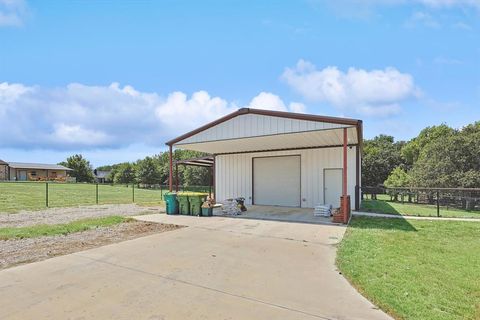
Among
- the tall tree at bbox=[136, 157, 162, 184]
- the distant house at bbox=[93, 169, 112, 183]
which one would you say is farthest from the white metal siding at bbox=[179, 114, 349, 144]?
the distant house at bbox=[93, 169, 112, 183]

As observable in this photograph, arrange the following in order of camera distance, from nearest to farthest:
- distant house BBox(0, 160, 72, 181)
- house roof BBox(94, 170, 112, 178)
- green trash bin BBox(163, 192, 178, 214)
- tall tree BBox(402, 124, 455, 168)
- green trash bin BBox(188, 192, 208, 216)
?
green trash bin BBox(188, 192, 208, 216)
green trash bin BBox(163, 192, 178, 214)
tall tree BBox(402, 124, 455, 168)
distant house BBox(0, 160, 72, 181)
house roof BBox(94, 170, 112, 178)

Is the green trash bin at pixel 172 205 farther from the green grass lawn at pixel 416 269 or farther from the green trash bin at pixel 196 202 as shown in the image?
the green grass lawn at pixel 416 269

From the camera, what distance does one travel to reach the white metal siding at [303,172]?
15.1 metres

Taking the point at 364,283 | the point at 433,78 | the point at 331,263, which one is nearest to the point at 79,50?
the point at 331,263

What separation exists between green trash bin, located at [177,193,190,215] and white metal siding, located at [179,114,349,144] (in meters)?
2.65

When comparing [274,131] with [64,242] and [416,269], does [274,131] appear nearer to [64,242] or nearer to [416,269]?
[416,269]

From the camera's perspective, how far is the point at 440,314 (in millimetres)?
3617

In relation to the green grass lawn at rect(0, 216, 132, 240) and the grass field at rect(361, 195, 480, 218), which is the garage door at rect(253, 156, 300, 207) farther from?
the green grass lawn at rect(0, 216, 132, 240)

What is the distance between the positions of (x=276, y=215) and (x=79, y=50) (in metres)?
9.95

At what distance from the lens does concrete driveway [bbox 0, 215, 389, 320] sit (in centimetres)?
373

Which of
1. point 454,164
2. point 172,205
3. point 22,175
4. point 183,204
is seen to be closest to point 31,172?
point 22,175

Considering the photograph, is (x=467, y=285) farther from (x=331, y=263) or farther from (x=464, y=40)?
(x=464, y=40)

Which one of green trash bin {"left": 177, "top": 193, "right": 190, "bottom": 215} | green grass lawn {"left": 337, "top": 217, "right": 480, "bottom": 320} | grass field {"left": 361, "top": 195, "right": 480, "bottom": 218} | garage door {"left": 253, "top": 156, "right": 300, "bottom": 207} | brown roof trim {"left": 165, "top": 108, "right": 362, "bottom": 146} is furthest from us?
garage door {"left": 253, "top": 156, "right": 300, "bottom": 207}

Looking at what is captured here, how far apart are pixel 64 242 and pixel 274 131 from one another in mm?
7718
